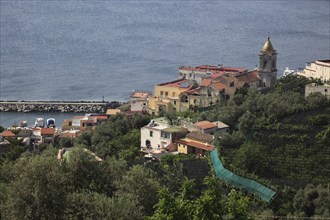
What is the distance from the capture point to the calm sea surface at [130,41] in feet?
98.1

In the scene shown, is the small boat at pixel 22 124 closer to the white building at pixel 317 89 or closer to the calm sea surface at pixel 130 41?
the calm sea surface at pixel 130 41

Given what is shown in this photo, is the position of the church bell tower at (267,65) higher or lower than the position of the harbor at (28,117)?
higher

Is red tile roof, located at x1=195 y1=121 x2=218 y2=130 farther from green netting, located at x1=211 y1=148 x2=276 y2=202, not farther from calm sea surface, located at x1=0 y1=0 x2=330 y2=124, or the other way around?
calm sea surface, located at x1=0 y1=0 x2=330 y2=124

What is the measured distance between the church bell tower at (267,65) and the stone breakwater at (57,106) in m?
7.05

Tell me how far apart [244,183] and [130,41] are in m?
29.5

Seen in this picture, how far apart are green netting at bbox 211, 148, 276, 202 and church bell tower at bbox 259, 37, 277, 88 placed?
791 centimetres

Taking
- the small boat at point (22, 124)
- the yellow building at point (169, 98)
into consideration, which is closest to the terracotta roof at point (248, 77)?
the yellow building at point (169, 98)

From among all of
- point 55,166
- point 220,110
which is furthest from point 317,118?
point 55,166

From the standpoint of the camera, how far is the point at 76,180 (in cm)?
893

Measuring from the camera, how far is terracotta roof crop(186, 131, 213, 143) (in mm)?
14508

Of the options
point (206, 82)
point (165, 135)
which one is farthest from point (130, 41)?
point (165, 135)

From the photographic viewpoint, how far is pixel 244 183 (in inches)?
444

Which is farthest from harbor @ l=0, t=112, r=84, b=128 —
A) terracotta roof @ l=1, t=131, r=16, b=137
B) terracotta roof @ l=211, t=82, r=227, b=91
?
terracotta roof @ l=211, t=82, r=227, b=91

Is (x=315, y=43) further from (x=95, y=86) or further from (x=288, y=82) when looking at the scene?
(x=288, y=82)
